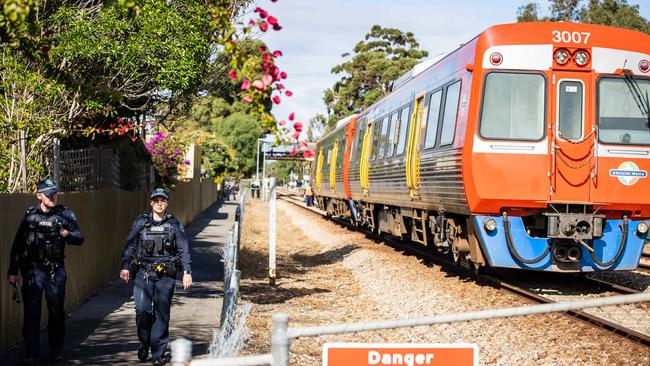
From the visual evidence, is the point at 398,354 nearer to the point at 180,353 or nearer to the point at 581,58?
the point at 180,353

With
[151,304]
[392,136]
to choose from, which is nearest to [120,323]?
[151,304]

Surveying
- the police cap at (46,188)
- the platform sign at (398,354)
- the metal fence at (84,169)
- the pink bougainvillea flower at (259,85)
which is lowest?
the platform sign at (398,354)

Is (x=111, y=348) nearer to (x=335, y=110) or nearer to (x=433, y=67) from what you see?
(x=433, y=67)

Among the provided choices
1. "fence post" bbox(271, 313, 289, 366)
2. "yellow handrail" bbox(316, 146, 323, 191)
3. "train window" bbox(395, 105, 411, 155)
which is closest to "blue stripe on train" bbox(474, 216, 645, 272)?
"train window" bbox(395, 105, 411, 155)

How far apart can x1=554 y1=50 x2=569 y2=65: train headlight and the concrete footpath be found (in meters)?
5.85

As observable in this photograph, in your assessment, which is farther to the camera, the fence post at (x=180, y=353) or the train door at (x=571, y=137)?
the train door at (x=571, y=137)

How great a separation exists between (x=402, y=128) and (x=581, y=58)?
5695 mm

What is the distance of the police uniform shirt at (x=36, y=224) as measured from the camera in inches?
323

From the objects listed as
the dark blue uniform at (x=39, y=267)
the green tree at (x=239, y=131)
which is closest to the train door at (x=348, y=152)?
the dark blue uniform at (x=39, y=267)

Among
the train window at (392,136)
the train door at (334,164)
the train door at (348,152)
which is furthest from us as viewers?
the train door at (334,164)

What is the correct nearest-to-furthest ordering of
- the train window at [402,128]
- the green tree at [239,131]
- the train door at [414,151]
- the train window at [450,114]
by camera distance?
the train window at [450,114] → the train door at [414,151] → the train window at [402,128] → the green tree at [239,131]

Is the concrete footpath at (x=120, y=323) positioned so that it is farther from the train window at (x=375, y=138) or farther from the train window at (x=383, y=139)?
the train window at (x=375, y=138)

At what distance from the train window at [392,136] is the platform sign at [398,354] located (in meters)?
14.8

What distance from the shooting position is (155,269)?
8.38m
